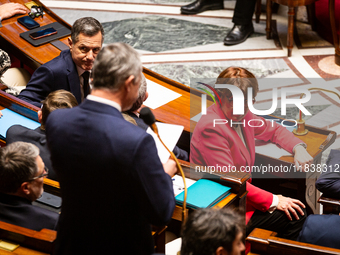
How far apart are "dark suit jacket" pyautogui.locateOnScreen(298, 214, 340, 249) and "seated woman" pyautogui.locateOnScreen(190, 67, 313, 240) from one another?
10.5 inches

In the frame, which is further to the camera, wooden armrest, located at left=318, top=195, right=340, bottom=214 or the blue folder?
wooden armrest, located at left=318, top=195, right=340, bottom=214

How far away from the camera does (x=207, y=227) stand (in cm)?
132

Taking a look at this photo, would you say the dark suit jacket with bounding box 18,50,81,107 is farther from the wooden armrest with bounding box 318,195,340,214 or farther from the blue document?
the wooden armrest with bounding box 318,195,340,214

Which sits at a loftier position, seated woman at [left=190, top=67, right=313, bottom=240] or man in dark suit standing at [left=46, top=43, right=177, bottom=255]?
man in dark suit standing at [left=46, top=43, right=177, bottom=255]

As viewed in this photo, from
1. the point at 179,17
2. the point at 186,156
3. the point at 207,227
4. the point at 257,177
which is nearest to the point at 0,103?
the point at 186,156

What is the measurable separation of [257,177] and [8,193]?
5.09 feet

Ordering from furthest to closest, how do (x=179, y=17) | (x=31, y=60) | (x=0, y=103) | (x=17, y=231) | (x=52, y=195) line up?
(x=179, y=17), (x=31, y=60), (x=0, y=103), (x=52, y=195), (x=17, y=231)

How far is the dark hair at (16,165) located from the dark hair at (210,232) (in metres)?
0.76

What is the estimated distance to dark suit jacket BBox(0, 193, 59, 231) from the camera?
180 cm

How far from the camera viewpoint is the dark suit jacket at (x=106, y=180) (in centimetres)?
130

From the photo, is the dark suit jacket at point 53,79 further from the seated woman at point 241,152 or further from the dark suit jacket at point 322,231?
the dark suit jacket at point 322,231

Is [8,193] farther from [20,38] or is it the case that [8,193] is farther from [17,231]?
[20,38]

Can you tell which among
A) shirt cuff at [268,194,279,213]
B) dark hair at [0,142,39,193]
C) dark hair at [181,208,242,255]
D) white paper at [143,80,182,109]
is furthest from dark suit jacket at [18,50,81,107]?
dark hair at [181,208,242,255]

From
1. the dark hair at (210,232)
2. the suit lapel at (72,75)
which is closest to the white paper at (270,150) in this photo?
the suit lapel at (72,75)
